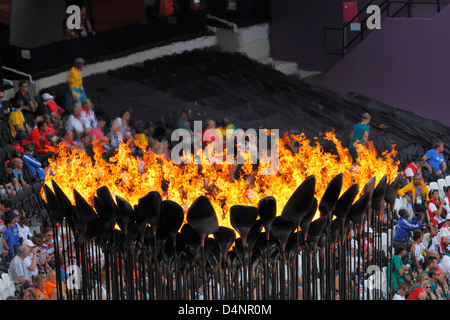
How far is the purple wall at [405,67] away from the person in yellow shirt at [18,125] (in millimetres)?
6447

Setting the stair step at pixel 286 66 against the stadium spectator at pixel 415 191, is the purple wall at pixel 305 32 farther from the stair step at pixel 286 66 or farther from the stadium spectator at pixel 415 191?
the stadium spectator at pixel 415 191

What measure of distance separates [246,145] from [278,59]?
19.4 ft

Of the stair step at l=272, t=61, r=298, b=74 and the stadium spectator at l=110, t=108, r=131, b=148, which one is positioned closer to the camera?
the stadium spectator at l=110, t=108, r=131, b=148

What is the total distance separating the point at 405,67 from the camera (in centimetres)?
1394

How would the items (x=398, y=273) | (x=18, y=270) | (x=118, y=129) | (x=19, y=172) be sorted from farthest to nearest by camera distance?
(x=118, y=129)
(x=19, y=172)
(x=398, y=273)
(x=18, y=270)

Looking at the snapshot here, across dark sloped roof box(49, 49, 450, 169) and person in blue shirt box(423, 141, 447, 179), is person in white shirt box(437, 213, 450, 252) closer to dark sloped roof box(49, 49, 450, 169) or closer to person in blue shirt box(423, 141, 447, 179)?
person in blue shirt box(423, 141, 447, 179)

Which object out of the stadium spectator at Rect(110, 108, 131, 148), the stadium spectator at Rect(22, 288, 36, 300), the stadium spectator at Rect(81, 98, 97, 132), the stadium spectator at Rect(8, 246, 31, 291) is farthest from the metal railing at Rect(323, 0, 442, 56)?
the stadium spectator at Rect(22, 288, 36, 300)

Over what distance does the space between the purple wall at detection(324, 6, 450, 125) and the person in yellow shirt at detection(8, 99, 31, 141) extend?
6447 millimetres

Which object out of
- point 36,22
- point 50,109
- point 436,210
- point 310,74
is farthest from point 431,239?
point 310,74

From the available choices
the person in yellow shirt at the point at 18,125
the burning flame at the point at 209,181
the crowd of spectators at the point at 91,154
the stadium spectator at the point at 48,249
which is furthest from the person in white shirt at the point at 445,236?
the person in yellow shirt at the point at 18,125

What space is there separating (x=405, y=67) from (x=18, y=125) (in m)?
6.83

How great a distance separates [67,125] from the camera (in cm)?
1030

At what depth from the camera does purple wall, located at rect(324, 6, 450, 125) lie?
13.5m

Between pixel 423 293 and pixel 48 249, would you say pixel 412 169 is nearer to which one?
pixel 423 293
